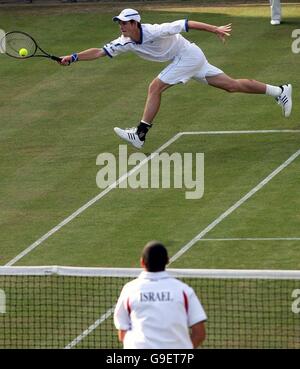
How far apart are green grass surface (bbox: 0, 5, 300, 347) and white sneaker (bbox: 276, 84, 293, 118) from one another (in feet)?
1.72

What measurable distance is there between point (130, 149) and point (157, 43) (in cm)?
232

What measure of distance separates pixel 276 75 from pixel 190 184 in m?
7.17

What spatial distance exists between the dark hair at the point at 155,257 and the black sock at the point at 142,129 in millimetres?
12317

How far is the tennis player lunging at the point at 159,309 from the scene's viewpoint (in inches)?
570

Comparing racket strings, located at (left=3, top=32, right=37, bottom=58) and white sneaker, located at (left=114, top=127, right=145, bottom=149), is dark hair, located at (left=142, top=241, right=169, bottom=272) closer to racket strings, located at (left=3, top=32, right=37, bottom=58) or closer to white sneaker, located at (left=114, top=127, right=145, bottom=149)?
white sneaker, located at (left=114, top=127, right=145, bottom=149)

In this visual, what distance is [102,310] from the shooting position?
1991 centimetres

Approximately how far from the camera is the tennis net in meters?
18.7

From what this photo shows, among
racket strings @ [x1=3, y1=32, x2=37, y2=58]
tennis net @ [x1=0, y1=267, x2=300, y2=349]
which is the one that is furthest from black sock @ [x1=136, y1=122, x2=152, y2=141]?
tennis net @ [x1=0, y1=267, x2=300, y2=349]

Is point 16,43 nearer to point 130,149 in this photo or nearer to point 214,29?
point 130,149

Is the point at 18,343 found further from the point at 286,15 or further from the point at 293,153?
the point at 286,15

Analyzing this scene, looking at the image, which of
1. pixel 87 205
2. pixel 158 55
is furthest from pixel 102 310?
pixel 158 55

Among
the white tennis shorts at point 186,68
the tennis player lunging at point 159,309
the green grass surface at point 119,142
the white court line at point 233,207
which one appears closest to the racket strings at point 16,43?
the green grass surface at point 119,142

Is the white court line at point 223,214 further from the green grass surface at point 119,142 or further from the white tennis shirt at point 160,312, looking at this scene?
the white tennis shirt at point 160,312

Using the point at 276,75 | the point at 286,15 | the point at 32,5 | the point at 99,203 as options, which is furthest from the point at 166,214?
the point at 32,5
